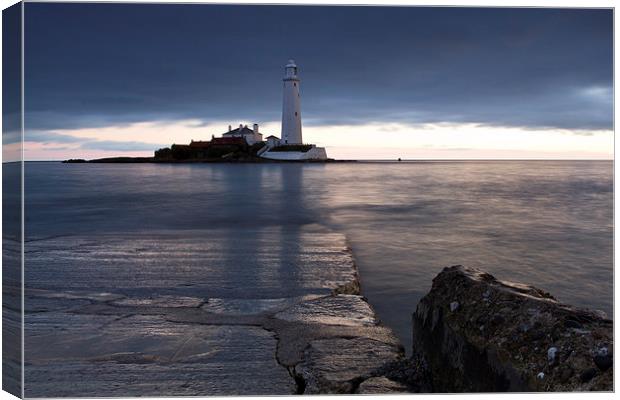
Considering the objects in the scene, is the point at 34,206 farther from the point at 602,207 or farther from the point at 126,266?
the point at 602,207

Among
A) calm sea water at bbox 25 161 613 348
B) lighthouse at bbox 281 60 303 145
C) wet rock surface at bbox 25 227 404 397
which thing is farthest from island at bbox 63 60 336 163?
wet rock surface at bbox 25 227 404 397

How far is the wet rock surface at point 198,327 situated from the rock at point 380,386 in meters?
0.02

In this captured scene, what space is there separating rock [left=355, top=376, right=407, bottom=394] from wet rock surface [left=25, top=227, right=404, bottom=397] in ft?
0.07

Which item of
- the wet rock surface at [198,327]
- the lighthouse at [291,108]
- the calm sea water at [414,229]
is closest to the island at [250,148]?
the lighthouse at [291,108]

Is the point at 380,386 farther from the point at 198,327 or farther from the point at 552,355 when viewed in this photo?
the point at 198,327

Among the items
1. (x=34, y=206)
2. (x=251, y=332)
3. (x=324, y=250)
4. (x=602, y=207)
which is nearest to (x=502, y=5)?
(x=251, y=332)

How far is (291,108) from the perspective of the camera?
4491 cm

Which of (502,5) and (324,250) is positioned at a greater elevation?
(502,5)

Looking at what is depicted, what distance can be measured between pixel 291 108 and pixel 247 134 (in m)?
16.3

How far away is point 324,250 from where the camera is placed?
6375 millimetres

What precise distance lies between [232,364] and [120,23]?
3.43 meters

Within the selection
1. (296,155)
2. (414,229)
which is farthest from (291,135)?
(414,229)

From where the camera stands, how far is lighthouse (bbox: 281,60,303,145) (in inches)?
1686

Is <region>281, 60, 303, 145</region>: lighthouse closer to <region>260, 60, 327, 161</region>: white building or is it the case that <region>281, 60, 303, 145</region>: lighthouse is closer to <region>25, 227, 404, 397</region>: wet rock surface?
<region>260, 60, 327, 161</region>: white building
